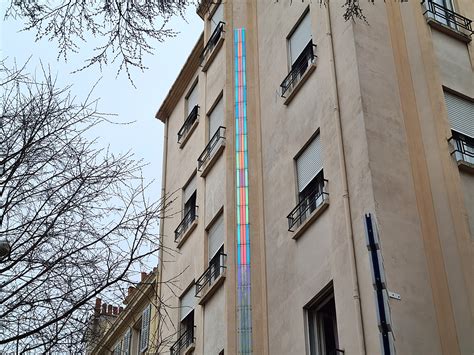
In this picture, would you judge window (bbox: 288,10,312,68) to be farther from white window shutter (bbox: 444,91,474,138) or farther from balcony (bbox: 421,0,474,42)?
white window shutter (bbox: 444,91,474,138)

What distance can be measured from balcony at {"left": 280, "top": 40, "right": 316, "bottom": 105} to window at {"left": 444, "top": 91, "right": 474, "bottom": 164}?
9.37 feet

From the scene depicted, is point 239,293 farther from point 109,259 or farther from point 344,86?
point 109,259

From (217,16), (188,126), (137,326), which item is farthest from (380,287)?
(137,326)

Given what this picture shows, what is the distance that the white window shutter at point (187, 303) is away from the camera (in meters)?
19.0

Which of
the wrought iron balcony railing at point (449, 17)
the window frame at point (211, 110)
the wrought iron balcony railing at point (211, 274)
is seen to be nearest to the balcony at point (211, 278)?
the wrought iron balcony railing at point (211, 274)

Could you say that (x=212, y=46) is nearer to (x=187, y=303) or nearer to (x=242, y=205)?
(x=242, y=205)

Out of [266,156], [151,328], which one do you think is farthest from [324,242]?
[151,328]

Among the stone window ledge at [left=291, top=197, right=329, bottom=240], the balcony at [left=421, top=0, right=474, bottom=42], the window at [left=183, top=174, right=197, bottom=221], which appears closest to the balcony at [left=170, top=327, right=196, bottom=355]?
the window at [left=183, top=174, right=197, bottom=221]

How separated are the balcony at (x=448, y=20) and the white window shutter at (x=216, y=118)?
6.14m

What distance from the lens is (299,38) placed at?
17516 millimetres

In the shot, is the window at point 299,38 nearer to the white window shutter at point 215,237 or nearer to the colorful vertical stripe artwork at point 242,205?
the colorful vertical stripe artwork at point 242,205

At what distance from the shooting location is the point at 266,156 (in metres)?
17.3

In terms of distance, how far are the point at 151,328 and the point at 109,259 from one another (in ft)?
39.4

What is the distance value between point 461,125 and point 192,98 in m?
10.9
